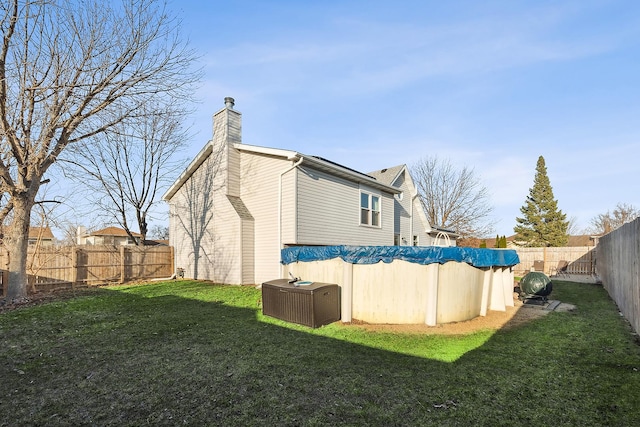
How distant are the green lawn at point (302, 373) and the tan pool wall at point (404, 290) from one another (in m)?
0.77

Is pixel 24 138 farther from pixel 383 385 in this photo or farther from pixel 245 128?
pixel 383 385

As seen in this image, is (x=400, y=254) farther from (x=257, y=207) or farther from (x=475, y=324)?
(x=257, y=207)

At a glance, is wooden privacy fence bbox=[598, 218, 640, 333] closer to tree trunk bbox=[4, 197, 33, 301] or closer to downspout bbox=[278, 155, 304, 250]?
downspout bbox=[278, 155, 304, 250]

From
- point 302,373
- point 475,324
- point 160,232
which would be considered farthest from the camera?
point 160,232

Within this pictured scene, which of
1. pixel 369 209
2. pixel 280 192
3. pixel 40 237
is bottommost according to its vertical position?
pixel 40 237

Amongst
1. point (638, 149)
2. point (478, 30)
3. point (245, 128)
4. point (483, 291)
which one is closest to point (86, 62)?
point (245, 128)

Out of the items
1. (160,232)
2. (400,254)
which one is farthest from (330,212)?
(160,232)

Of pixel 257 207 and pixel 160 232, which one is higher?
pixel 257 207

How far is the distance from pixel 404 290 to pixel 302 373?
11.4 ft

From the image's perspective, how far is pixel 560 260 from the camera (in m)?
20.7

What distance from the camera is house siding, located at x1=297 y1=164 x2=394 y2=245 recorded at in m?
11.9

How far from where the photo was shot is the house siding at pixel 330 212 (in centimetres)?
1195

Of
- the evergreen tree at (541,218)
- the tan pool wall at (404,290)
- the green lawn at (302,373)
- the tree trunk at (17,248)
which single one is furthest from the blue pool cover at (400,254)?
the evergreen tree at (541,218)

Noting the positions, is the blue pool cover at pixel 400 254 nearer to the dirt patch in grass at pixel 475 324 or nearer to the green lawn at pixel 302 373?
the dirt patch in grass at pixel 475 324
